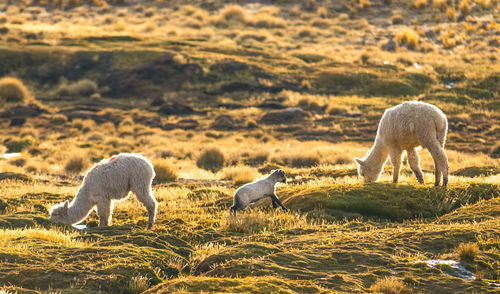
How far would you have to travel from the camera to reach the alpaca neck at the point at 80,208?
12867 mm

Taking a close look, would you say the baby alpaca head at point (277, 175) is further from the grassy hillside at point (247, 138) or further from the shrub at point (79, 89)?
the shrub at point (79, 89)

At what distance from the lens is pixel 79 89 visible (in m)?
51.3

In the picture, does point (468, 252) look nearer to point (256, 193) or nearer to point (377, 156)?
point (256, 193)

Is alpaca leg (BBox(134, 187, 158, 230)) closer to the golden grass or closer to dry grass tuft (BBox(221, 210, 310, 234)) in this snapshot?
dry grass tuft (BBox(221, 210, 310, 234))

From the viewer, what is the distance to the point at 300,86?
50594 millimetres

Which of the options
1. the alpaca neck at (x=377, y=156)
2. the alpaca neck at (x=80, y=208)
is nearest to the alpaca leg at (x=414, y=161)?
→ the alpaca neck at (x=377, y=156)

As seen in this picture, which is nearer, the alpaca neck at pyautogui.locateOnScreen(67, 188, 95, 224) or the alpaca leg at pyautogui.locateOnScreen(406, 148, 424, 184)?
the alpaca neck at pyautogui.locateOnScreen(67, 188, 95, 224)

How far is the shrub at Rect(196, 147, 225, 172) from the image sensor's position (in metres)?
30.6

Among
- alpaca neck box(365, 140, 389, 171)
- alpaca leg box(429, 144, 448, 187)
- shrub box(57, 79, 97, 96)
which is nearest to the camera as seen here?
alpaca leg box(429, 144, 448, 187)

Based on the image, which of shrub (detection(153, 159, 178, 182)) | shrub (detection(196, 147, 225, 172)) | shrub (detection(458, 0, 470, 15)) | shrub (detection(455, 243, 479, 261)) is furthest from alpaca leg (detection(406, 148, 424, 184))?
shrub (detection(458, 0, 470, 15))

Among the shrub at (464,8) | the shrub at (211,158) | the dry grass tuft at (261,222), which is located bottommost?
the shrub at (211,158)

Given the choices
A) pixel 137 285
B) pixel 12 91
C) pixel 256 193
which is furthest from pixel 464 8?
pixel 137 285

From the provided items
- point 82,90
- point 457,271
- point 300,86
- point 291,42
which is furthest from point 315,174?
point 291,42

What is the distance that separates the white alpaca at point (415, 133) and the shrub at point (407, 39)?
5024 centimetres
